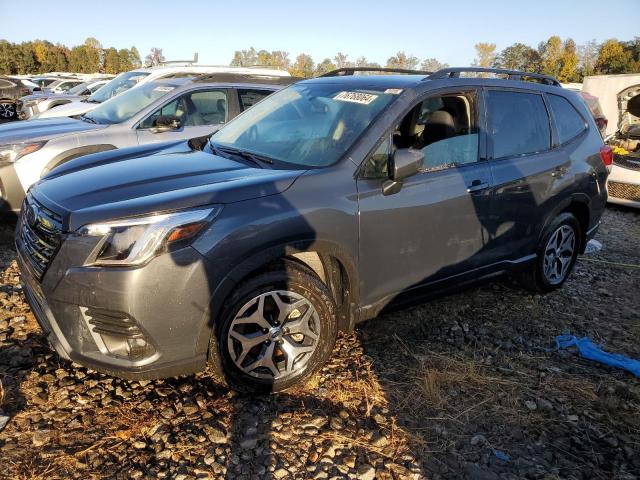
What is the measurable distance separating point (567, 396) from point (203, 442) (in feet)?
7.04

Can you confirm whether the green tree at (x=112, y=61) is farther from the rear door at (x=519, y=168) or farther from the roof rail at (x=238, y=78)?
the rear door at (x=519, y=168)

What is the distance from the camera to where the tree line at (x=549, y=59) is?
45531 mm

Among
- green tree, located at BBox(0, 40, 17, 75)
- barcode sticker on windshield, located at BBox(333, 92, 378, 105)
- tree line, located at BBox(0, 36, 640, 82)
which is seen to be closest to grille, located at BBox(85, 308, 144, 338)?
barcode sticker on windshield, located at BBox(333, 92, 378, 105)

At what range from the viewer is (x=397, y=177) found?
111 inches

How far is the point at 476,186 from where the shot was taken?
3322 mm

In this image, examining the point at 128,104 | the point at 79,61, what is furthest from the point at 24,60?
the point at 128,104

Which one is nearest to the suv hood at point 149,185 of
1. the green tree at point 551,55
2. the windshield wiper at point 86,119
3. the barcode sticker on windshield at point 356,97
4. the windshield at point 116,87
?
the barcode sticker on windshield at point 356,97

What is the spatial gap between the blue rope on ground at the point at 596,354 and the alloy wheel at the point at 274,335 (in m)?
1.99

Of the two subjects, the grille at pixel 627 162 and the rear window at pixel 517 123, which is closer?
the rear window at pixel 517 123

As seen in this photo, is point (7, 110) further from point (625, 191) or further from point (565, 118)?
point (625, 191)

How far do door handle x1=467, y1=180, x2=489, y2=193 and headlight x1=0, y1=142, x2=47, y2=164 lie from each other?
4267mm

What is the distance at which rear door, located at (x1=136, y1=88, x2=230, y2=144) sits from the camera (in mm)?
5660

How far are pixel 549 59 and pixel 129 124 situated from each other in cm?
6295

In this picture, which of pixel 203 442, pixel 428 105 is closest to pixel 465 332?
pixel 428 105
